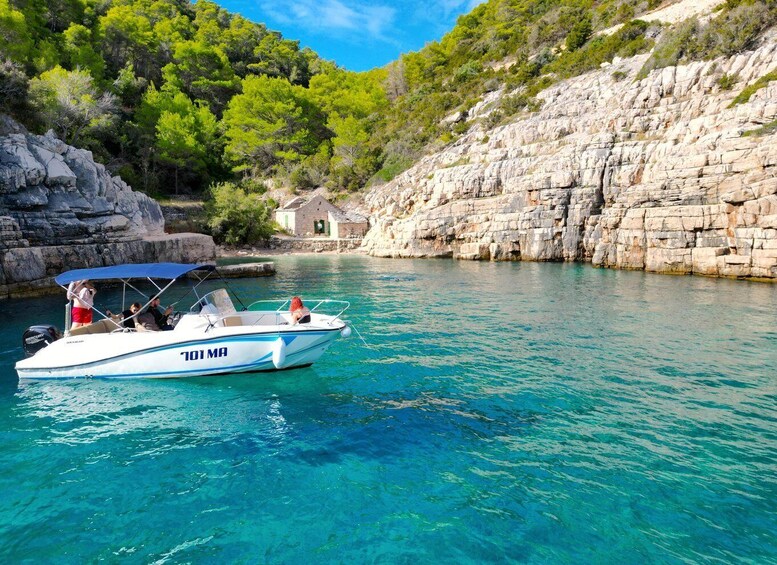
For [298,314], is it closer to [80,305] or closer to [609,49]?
[80,305]

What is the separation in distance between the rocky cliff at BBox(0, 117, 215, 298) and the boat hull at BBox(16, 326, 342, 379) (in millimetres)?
15877

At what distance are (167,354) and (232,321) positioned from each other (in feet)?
5.45

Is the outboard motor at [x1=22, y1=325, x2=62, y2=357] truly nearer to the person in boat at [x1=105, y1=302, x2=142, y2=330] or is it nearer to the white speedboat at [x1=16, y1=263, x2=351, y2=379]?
the white speedboat at [x1=16, y1=263, x2=351, y2=379]

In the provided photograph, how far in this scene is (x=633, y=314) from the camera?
58.8 feet

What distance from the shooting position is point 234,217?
5012 cm

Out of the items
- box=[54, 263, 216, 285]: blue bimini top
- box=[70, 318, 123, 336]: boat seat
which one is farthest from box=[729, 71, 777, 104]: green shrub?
box=[70, 318, 123, 336]: boat seat

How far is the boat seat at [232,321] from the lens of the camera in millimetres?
11578

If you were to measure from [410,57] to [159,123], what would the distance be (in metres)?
45.8

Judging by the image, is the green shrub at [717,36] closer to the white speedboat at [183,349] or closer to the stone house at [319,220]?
the stone house at [319,220]

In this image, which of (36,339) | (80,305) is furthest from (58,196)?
(36,339)

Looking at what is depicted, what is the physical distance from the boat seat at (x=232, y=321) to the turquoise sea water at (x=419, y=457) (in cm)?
139

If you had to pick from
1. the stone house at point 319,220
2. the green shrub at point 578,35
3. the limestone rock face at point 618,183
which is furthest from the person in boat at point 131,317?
the green shrub at point 578,35

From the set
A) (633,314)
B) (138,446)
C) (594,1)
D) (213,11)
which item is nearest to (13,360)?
(138,446)

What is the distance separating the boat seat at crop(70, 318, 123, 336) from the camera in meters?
11.4
